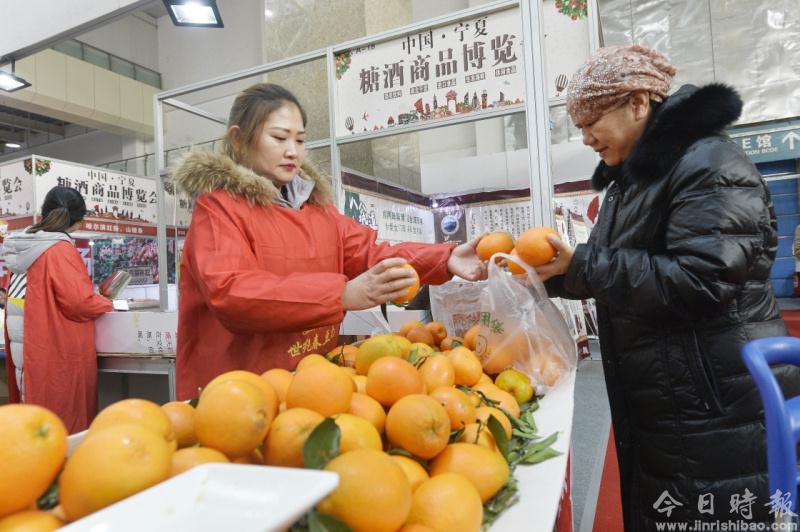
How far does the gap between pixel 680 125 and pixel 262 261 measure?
1.18 metres

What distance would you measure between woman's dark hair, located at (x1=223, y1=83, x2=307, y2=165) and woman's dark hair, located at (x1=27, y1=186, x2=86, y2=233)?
2113 millimetres

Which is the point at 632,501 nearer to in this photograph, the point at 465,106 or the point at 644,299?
the point at 644,299

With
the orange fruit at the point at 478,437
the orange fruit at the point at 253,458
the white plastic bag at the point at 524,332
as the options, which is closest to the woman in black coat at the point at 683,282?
the white plastic bag at the point at 524,332

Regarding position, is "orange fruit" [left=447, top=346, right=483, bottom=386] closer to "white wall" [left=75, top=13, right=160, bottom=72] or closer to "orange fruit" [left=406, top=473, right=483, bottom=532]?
"orange fruit" [left=406, top=473, right=483, bottom=532]

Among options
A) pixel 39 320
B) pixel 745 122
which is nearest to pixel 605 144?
pixel 39 320

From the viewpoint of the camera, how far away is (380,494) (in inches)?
22.6

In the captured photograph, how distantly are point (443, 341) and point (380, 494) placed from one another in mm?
964

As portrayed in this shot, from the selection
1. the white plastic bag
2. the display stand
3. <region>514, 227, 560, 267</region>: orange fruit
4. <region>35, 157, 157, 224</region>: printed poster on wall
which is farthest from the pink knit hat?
<region>35, 157, 157, 224</region>: printed poster on wall

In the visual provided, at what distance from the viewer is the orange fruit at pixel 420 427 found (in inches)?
30.0

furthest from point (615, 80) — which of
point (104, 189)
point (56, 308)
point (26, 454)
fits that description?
point (104, 189)

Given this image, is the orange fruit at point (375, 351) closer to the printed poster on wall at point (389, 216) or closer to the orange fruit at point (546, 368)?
the orange fruit at point (546, 368)

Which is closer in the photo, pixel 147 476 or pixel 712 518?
pixel 147 476

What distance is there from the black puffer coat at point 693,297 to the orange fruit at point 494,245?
0.97ft

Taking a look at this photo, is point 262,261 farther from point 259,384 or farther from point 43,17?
point 43,17
